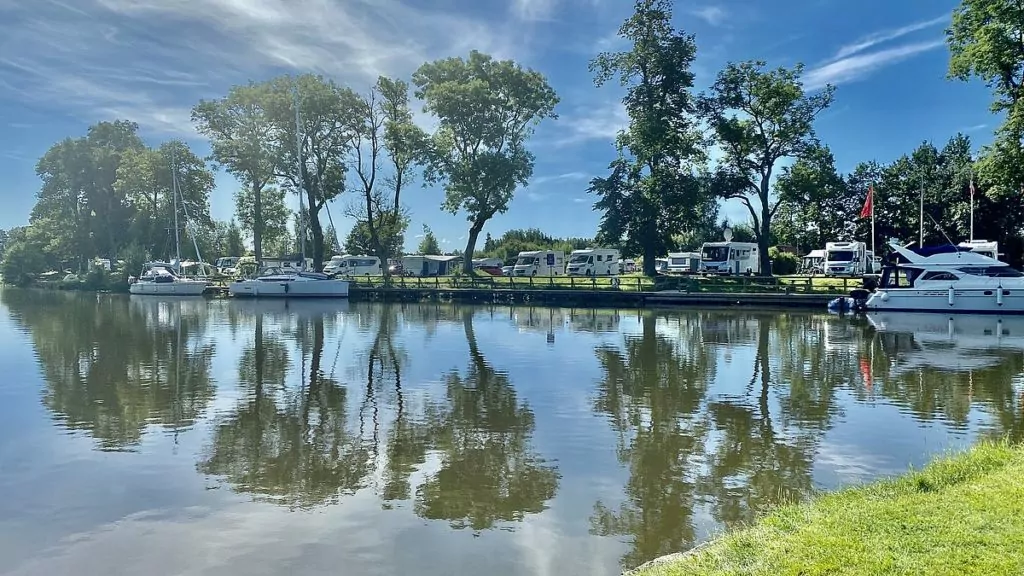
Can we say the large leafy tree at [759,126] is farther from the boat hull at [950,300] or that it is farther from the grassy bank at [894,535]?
the grassy bank at [894,535]

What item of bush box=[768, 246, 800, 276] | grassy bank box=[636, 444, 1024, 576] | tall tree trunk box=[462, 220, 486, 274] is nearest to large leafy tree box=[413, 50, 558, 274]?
tall tree trunk box=[462, 220, 486, 274]

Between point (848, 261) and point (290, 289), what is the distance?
39662 millimetres

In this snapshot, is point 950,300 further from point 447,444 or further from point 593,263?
point 447,444

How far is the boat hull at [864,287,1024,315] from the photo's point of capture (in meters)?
29.6

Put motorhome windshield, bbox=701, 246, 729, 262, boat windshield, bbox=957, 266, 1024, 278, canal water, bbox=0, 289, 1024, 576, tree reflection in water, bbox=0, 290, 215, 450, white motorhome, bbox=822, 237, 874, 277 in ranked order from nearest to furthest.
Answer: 1. canal water, bbox=0, 289, 1024, 576
2. tree reflection in water, bbox=0, 290, 215, 450
3. boat windshield, bbox=957, 266, 1024, 278
4. white motorhome, bbox=822, 237, 874, 277
5. motorhome windshield, bbox=701, 246, 729, 262

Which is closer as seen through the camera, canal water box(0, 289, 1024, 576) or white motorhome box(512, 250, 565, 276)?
canal water box(0, 289, 1024, 576)

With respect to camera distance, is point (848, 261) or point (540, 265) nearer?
point (848, 261)

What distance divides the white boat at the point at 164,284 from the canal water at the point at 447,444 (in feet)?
116

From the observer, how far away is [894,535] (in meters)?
5.04

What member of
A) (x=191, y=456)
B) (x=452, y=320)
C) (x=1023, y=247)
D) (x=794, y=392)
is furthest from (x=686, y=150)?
(x=191, y=456)

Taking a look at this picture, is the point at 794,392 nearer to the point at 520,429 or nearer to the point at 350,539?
the point at 520,429

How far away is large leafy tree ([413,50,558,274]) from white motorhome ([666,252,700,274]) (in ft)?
51.6

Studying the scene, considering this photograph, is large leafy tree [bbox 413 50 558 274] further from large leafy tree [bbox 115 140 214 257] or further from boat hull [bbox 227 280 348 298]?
large leafy tree [bbox 115 140 214 257]

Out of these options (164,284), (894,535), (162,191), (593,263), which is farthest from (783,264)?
(162,191)
